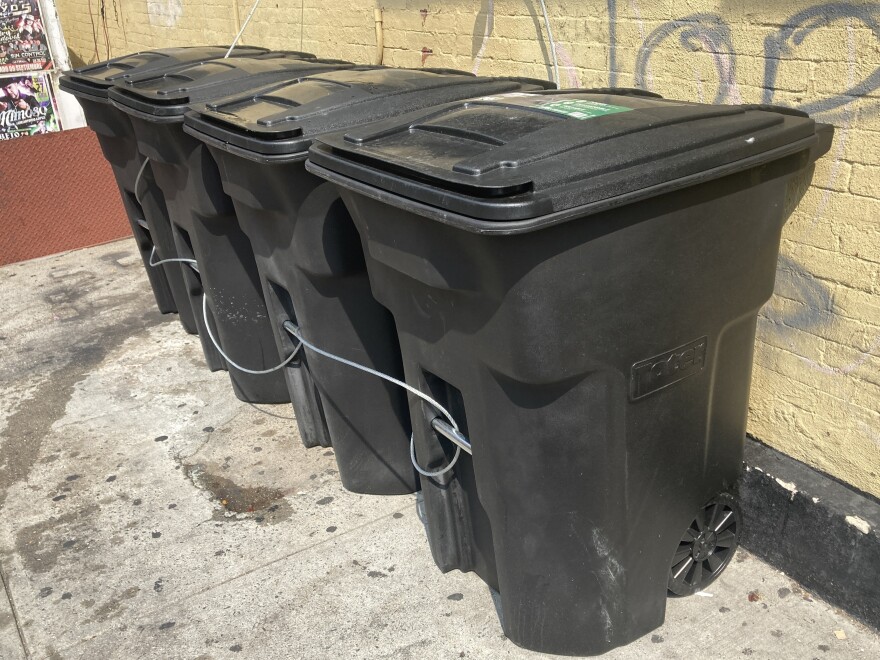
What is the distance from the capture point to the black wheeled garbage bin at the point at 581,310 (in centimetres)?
199

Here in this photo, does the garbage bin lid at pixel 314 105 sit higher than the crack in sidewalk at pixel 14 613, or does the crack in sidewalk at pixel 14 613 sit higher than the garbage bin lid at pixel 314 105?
the garbage bin lid at pixel 314 105

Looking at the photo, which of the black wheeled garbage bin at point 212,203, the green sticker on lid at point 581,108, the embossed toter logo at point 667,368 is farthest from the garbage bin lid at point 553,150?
the black wheeled garbage bin at point 212,203

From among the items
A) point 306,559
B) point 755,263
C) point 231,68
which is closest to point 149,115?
point 231,68

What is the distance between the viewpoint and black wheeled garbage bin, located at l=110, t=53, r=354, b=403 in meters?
3.74

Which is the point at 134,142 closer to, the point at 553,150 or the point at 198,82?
the point at 198,82

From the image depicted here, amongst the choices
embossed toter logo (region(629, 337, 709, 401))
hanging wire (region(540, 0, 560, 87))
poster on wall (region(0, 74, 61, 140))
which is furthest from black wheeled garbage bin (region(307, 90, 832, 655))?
poster on wall (region(0, 74, 61, 140))

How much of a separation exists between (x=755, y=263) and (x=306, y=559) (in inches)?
76.3

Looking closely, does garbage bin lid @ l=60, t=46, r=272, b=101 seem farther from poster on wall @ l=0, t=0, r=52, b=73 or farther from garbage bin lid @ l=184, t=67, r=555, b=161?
poster on wall @ l=0, t=0, r=52, b=73

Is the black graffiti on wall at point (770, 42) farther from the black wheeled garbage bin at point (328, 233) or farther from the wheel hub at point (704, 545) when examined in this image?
the wheel hub at point (704, 545)

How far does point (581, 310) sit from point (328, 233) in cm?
119

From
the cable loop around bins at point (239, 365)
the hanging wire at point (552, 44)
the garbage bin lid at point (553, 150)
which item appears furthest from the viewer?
the cable loop around bins at point (239, 365)

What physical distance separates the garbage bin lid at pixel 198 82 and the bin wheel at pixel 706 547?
2.61 meters

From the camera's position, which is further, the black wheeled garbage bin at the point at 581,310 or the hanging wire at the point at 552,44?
the hanging wire at the point at 552,44

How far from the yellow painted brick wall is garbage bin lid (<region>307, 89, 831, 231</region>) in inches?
5.0
